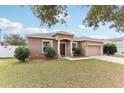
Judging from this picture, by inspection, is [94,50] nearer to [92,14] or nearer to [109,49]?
[109,49]

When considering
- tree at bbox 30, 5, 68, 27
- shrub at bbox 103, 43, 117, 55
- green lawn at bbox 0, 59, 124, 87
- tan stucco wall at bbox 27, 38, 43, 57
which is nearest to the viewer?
green lawn at bbox 0, 59, 124, 87

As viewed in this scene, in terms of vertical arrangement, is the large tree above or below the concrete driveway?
above

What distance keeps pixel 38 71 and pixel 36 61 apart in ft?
3.33

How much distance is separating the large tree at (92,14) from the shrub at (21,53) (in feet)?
7.98

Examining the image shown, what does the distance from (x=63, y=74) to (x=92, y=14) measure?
211cm

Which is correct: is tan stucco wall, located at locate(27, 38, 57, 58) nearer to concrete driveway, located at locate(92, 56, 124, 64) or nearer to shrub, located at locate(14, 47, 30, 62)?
shrub, located at locate(14, 47, 30, 62)

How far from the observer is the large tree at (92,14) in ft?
18.3

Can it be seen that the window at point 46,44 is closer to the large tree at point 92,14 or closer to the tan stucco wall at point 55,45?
the tan stucco wall at point 55,45

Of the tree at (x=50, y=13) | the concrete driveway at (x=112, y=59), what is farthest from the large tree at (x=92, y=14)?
the concrete driveway at (x=112, y=59)

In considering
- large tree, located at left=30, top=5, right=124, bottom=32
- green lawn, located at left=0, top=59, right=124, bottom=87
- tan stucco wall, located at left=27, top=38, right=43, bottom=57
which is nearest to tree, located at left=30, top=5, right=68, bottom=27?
large tree, located at left=30, top=5, right=124, bottom=32

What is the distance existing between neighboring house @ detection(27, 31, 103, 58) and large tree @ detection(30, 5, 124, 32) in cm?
121

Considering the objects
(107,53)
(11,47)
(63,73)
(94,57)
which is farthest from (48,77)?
(11,47)

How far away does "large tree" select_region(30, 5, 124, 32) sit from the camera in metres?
5.59

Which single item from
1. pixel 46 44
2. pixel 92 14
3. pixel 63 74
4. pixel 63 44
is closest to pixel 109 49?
pixel 63 44
